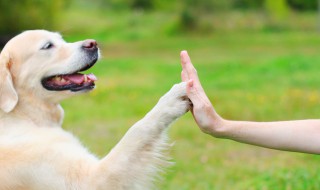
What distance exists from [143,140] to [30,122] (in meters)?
0.85

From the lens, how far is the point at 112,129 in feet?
32.6

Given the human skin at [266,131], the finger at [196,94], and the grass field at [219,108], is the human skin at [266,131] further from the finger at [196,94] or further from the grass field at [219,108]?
the grass field at [219,108]

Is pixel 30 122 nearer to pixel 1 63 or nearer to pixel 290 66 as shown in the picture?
pixel 1 63

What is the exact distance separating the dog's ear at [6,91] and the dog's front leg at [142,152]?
73 centimetres

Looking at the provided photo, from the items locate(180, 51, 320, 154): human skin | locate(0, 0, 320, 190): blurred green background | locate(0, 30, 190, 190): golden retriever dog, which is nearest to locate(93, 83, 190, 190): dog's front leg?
locate(0, 30, 190, 190): golden retriever dog

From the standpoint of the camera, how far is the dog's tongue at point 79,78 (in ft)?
15.1

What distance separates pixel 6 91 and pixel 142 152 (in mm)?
982

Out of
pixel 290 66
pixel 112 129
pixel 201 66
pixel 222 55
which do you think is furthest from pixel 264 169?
pixel 222 55

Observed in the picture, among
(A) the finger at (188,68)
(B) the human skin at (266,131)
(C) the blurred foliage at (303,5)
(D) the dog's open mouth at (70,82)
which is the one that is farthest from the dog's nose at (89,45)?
(C) the blurred foliage at (303,5)

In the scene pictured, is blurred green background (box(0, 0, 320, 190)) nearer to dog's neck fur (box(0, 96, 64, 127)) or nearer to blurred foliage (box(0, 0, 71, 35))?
blurred foliage (box(0, 0, 71, 35))

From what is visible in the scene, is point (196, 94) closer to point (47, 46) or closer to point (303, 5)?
point (47, 46)

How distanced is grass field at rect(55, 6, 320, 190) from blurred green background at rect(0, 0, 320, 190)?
0.02m

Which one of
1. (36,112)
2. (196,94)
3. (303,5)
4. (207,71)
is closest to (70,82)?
(36,112)

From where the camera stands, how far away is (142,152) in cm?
411
